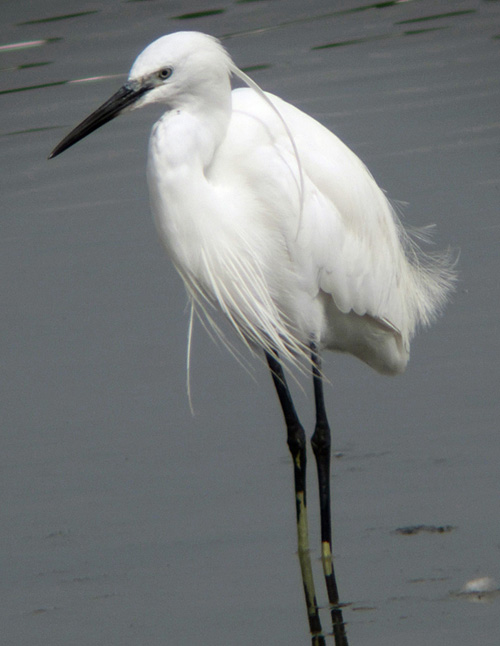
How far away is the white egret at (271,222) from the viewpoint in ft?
10.6

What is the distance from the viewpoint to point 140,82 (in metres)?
3.19

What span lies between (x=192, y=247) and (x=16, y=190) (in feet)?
14.7

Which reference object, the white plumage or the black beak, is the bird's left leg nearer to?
the white plumage

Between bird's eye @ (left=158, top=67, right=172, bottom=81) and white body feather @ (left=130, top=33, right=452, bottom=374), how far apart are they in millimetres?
16

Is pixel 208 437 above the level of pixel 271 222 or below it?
below

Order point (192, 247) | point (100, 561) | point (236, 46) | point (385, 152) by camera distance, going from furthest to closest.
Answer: point (236, 46)
point (385, 152)
point (100, 561)
point (192, 247)

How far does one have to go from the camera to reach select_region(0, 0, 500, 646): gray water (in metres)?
3.50

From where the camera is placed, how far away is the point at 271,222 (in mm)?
3576

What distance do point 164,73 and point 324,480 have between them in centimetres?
143

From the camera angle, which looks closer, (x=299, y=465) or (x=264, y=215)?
(x=264, y=215)

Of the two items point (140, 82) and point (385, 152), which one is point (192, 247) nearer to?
point (140, 82)

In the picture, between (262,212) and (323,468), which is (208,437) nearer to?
(323,468)

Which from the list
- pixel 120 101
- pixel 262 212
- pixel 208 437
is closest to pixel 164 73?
pixel 120 101

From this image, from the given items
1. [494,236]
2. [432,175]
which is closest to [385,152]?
[432,175]
